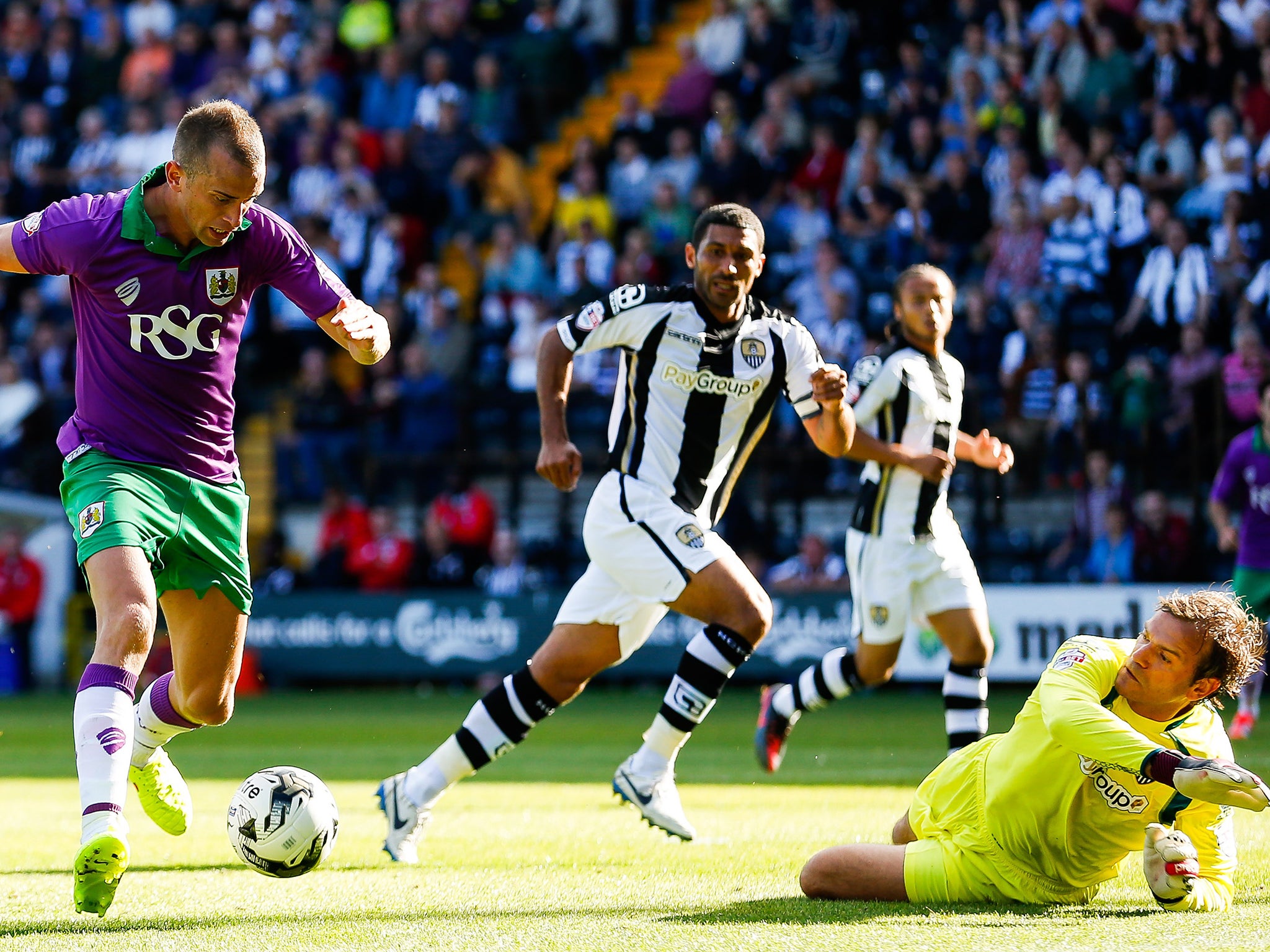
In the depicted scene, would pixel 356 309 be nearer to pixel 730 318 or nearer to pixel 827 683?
pixel 730 318

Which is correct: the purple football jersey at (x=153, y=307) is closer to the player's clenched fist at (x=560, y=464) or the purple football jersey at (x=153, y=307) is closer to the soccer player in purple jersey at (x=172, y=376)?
the soccer player in purple jersey at (x=172, y=376)

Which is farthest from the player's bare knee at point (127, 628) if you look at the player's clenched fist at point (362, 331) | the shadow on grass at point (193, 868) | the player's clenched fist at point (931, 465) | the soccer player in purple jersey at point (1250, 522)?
the soccer player in purple jersey at point (1250, 522)

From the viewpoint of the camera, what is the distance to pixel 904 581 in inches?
313

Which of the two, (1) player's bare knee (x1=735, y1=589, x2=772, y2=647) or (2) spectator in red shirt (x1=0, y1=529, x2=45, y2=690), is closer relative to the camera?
(1) player's bare knee (x1=735, y1=589, x2=772, y2=647)

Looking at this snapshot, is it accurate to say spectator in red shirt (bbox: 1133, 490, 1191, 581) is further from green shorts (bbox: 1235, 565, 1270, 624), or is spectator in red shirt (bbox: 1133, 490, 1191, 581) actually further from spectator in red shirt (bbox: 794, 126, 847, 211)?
spectator in red shirt (bbox: 794, 126, 847, 211)

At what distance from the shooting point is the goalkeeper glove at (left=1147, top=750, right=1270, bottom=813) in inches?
158

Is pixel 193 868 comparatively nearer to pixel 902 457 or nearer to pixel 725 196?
pixel 902 457

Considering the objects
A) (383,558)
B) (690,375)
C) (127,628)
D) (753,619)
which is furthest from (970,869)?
(383,558)

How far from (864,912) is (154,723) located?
8.40 feet

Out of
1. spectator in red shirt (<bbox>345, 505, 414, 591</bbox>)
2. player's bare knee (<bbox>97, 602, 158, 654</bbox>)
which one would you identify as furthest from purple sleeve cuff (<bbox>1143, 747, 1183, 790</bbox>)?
spectator in red shirt (<bbox>345, 505, 414, 591</bbox>)

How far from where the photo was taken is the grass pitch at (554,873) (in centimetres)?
430

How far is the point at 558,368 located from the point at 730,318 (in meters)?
0.70

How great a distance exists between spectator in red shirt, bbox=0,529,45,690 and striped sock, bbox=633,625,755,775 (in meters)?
11.9

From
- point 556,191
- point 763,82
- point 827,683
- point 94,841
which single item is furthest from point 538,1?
point 94,841
